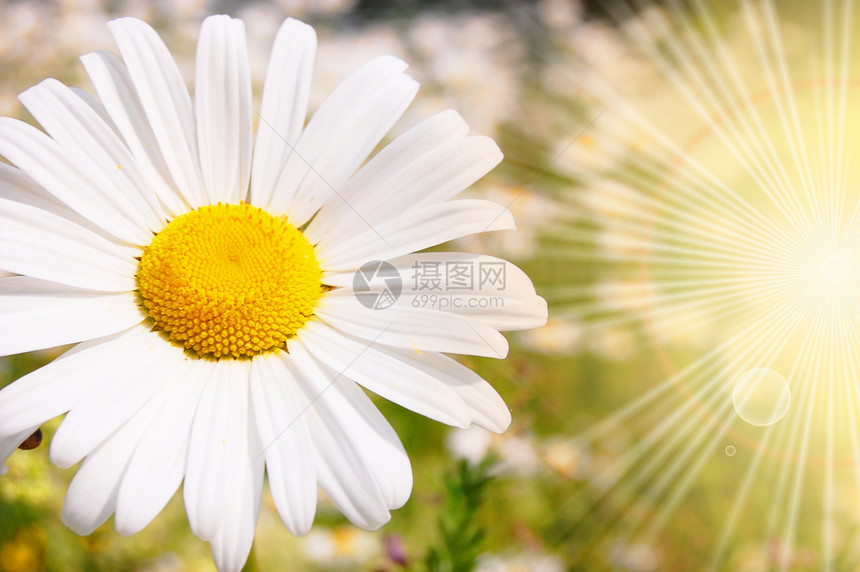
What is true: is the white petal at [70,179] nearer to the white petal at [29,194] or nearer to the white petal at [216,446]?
the white petal at [29,194]

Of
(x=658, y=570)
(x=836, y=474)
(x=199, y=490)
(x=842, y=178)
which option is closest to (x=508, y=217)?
(x=199, y=490)

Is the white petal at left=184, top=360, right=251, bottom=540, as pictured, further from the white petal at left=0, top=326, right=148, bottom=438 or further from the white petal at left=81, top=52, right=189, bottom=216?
the white petal at left=81, top=52, right=189, bottom=216

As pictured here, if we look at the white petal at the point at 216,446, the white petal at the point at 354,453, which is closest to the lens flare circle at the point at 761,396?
the white petal at the point at 354,453

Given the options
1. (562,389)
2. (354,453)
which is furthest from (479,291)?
(562,389)

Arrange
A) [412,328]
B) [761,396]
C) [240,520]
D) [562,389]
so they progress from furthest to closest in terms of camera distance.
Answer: [562,389] < [761,396] < [412,328] < [240,520]

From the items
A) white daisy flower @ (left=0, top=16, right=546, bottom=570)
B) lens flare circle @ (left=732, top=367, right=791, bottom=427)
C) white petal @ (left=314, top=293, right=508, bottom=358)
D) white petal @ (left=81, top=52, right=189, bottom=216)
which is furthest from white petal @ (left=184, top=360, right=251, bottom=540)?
lens flare circle @ (left=732, top=367, right=791, bottom=427)

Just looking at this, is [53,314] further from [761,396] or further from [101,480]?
[761,396]

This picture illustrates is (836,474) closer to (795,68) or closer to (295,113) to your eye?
(795,68)
